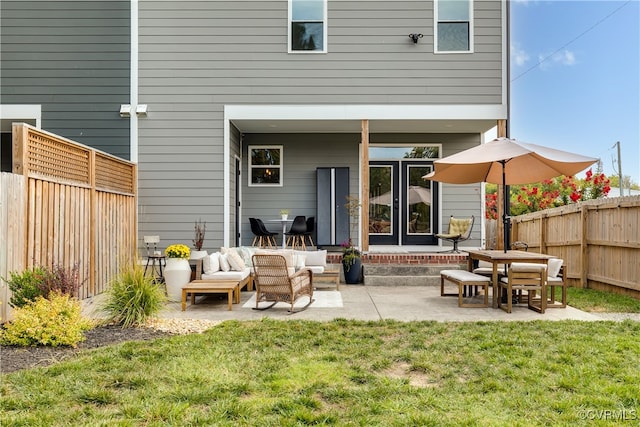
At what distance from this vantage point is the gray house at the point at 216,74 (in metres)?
8.52

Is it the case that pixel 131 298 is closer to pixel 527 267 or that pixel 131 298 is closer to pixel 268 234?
pixel 268 234

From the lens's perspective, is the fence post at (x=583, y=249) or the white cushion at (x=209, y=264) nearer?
the white cushion at (x=209, y=264)

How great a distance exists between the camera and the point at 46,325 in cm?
396

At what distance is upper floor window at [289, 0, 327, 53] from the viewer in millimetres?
8672

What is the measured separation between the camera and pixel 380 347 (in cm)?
402

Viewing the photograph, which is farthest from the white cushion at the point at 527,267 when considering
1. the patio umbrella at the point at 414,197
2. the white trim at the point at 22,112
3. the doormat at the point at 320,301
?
the white trim at the point at 22,112

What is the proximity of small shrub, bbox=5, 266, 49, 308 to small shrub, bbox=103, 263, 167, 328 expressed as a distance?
0.69m

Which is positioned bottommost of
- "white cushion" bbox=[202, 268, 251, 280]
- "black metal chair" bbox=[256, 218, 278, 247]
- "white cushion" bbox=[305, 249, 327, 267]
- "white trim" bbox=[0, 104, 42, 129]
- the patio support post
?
"white cushion" bbox=[202, 268, 251, 280]

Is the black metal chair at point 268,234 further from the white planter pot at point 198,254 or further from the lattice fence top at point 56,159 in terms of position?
the lattice fence top at point 56,159

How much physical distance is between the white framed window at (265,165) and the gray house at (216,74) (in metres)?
1.51

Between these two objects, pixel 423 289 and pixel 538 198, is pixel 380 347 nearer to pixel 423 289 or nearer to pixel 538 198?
pixel 423 289

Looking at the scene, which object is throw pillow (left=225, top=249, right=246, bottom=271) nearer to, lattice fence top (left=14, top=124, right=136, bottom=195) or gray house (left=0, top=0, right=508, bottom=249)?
gray house (left=0, top=0, right=508, bottom=249)

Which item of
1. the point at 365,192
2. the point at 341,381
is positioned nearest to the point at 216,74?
the point at 365,192

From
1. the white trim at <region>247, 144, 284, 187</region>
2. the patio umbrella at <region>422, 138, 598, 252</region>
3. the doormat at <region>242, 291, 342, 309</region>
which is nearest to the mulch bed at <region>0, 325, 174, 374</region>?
the doormat at <region>242, 291, 342, 309</region>
